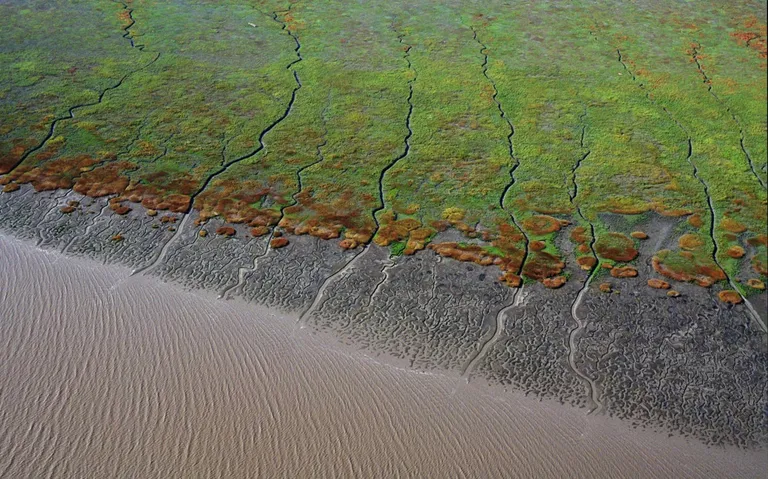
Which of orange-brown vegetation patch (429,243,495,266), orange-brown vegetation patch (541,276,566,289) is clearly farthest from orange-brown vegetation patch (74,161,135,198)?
orange-brown vegetation patch (541,276,566,289)

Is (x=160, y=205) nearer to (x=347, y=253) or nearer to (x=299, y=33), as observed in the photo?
(x=347, y=253)

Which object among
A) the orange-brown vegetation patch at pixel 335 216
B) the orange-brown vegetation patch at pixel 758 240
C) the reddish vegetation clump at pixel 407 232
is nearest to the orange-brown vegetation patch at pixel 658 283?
the orange-brown vegetation patch at pixel 758 240

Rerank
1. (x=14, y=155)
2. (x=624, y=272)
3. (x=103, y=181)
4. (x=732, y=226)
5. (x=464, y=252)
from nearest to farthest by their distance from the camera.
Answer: (x=624, y=272), (x=464, y=252), (x=732, y=226), (x=103, y=181), (x=14, y=155)

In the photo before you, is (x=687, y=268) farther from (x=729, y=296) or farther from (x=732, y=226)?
(x=732, y=226)

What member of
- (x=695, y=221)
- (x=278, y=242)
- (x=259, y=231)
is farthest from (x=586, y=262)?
(x=259, y=231)

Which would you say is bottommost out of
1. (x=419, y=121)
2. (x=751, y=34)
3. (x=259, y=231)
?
(x=751, y=34)

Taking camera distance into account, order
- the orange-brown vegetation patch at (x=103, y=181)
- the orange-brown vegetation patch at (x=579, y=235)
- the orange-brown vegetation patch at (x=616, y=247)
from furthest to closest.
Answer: the orange-brown vegetation patch at (x=103, y=181)
the orange-brown vegetation patch at (x=579, y=235)
the orange-brown vegetation patch at (x=616, y=247)

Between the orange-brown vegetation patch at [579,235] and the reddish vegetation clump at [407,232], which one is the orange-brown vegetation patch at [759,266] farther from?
the reddish vegetation clump at [407,232]
